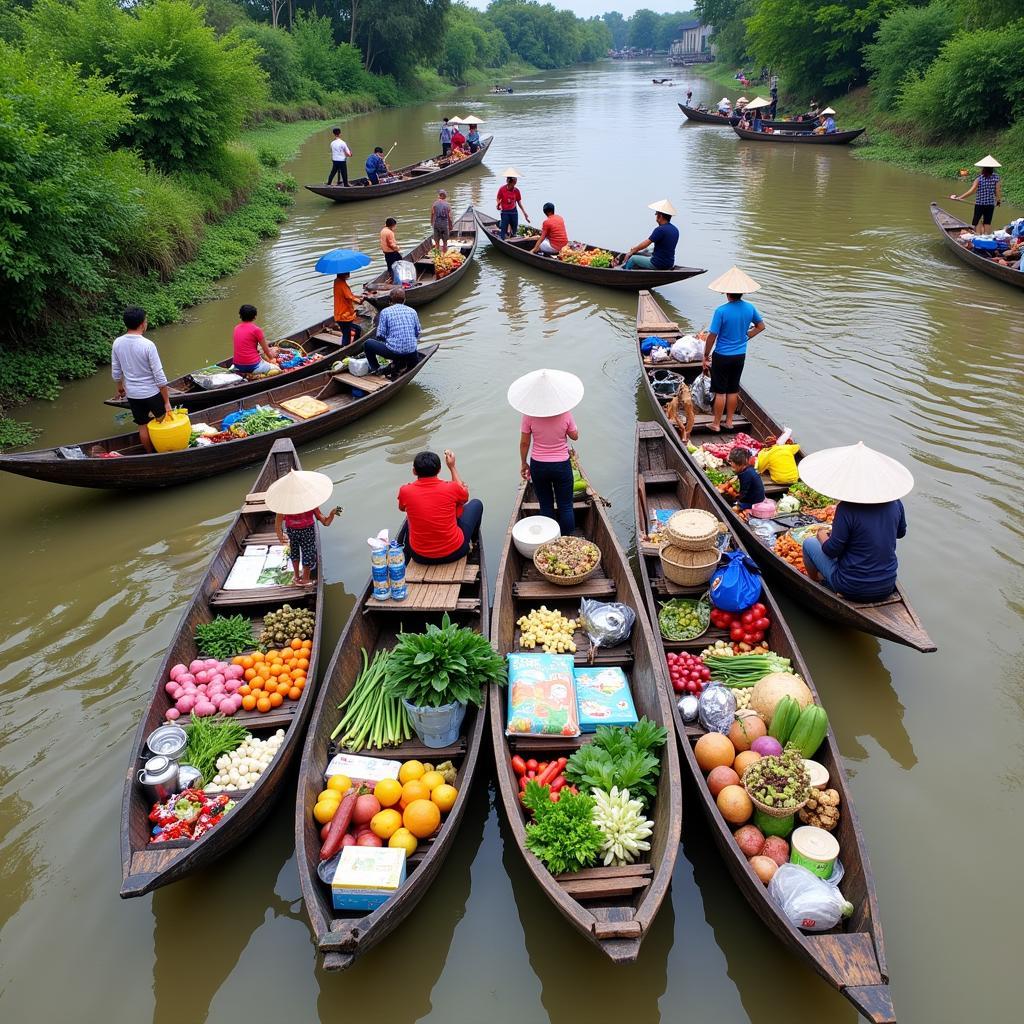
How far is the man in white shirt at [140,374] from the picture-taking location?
7.69m

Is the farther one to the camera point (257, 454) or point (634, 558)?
point (257, 454)

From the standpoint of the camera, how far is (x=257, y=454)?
28.8ft

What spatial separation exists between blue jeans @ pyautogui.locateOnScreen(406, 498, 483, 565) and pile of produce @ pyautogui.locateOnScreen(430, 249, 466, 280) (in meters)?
9.03

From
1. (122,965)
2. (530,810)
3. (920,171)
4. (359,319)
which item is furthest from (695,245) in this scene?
(122,965)

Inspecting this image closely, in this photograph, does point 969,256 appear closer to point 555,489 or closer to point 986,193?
point 986,193

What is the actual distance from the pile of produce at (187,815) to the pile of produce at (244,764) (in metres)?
0.17

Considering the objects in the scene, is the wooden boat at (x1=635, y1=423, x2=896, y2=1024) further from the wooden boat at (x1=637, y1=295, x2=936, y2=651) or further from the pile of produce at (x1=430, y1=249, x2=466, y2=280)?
the pile of produce at (x1=430, y1=249, x2=466, y2=280)

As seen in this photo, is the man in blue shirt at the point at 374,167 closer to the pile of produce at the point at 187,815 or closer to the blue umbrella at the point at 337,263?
the blue umbrella at the point at 337,263

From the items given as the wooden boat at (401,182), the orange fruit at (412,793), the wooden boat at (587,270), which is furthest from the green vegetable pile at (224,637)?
the wooden boat at (401,182)

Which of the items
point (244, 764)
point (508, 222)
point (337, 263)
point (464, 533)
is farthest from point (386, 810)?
point (508, 222)

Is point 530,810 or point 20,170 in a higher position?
point 20,170

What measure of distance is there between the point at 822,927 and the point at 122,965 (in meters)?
3.87

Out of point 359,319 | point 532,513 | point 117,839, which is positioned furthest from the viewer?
point 359,319

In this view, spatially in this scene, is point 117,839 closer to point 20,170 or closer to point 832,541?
point 832,541
